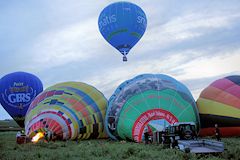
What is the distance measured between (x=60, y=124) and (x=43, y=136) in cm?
95

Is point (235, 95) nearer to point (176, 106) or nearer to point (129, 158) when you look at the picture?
point (176, 106)

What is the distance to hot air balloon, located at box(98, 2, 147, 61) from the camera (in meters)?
26.0

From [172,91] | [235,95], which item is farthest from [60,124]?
[235,95]

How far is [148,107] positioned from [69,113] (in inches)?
172

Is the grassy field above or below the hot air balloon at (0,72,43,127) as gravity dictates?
below

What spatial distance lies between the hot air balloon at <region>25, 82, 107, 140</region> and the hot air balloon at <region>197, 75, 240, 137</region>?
5.26 meters

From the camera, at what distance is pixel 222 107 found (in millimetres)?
15336

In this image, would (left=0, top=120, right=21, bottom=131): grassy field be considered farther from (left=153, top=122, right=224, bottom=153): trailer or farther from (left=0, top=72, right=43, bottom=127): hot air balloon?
(left=153, top=122, right=224, bottom=153): trailer

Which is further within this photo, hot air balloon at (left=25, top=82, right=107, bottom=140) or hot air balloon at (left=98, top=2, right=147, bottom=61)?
hot air balloon at (left=98, top=2, right=147, bottom=61)

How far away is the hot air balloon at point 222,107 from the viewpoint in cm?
1488

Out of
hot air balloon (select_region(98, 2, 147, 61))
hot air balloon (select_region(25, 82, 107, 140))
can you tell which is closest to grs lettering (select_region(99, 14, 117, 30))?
hot air balloon (select_region(98, 2, 147, 61))

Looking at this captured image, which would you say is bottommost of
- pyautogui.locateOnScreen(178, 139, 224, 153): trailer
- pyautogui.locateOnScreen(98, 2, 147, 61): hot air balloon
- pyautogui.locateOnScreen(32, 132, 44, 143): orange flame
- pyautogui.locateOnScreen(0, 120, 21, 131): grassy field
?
pyautogui.locateOnScreen(178, 139, 224, 153): trailer

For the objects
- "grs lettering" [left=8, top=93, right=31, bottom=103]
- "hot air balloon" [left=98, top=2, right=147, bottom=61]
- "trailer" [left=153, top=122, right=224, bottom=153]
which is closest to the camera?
"trailer" [left=153, top=122, right=224, bottom=153]

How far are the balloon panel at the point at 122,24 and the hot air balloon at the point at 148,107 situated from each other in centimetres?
1225
